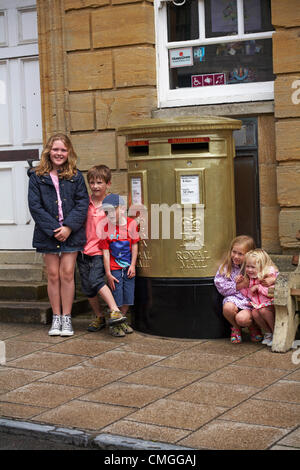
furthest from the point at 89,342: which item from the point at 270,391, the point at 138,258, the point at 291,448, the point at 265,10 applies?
the point at 265,10

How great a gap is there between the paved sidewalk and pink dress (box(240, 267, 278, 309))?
1.08ft

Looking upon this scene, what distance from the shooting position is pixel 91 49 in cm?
795

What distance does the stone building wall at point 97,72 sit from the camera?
7.78 meters

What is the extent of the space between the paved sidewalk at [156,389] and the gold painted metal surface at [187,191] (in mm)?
675

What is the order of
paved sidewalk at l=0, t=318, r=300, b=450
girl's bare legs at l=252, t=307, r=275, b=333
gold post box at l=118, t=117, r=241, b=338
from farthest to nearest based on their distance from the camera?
→ gold post box at l=118, t=117, r=241, b=338 → girl's bare legs at l=252, t=307, r=275, b=333 → paved sidewalk at l=0, t=318, r=300, b=450

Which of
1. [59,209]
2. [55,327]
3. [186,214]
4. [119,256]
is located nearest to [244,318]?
[186,214]

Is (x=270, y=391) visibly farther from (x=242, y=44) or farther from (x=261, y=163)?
(x=242, y=44)

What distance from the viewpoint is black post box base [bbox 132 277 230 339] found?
21.4 ft

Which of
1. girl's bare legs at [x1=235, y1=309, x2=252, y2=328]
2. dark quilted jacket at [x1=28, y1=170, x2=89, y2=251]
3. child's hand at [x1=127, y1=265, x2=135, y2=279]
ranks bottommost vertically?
girl's bare legs at [x1=235, y1=309, x2=252, y2=328]

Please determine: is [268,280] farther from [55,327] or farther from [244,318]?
[55,327]

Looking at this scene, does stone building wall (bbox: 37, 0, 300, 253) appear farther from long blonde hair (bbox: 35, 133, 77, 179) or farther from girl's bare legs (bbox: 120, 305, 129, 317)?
girl's bare legs (bbox: 120, 305, 129, 317)

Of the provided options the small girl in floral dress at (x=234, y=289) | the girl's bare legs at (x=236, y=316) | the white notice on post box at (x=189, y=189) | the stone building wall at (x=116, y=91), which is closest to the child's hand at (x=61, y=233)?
the white notice on post box at (x=189, y=189)

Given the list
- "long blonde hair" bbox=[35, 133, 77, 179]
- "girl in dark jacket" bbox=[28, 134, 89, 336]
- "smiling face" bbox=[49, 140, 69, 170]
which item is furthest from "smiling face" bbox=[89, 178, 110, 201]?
"smiling face" bbox=[49, 140, 69, 170]

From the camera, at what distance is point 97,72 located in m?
7.93
